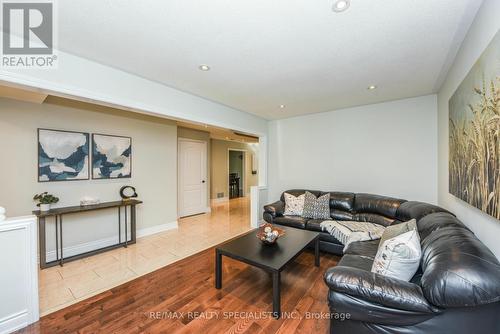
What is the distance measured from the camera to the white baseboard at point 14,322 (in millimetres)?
1673

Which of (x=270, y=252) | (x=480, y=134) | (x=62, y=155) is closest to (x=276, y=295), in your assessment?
(x=270, y=252)

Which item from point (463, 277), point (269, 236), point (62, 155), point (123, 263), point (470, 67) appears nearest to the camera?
point (463, 277)

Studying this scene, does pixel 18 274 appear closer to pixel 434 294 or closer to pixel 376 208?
pixel 434 294

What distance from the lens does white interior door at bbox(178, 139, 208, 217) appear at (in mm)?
5488

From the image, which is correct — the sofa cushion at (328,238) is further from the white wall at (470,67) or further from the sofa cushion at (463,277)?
the sofa cushion at (463,277)

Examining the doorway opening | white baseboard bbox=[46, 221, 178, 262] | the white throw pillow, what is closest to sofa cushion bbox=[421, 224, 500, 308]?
the white throw pillow

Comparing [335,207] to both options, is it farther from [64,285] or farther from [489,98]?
[64,285]

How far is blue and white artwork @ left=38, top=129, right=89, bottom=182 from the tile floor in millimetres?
1270

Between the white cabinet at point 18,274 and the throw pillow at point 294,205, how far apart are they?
3.32 meters

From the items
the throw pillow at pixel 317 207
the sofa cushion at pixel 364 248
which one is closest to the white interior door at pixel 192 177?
the throw pillow at pixel 317 207

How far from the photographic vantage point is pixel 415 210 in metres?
2.59

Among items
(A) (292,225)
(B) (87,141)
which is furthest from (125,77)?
(A) (292,225)

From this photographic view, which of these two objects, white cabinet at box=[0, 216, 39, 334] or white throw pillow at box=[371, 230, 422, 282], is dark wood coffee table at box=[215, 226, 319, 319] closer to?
white throw pillow at box=[371, 230, 422, 282]

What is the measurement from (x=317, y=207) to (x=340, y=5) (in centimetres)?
295
